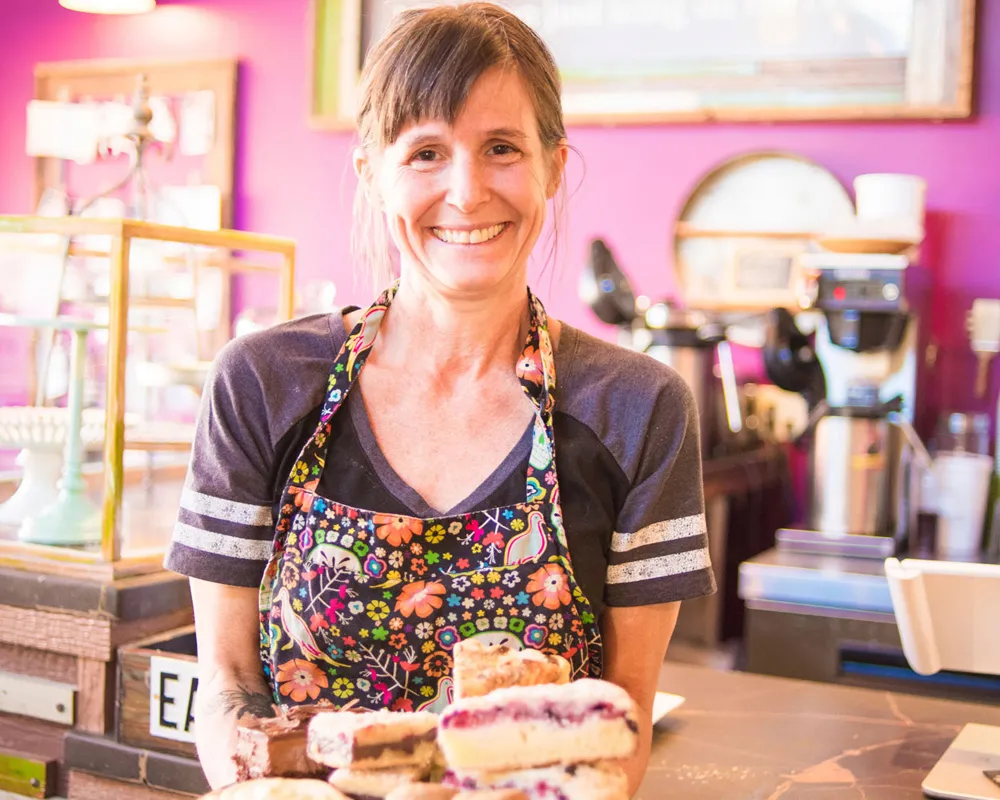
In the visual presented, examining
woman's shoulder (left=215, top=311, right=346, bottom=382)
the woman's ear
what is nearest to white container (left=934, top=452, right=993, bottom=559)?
the woman's ear

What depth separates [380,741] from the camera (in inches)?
31.2

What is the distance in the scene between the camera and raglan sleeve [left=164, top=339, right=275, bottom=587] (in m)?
1.21

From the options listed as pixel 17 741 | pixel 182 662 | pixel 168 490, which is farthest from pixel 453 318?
pixel 168 490

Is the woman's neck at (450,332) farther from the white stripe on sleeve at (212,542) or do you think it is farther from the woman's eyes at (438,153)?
the white stripe on sleeve at (212,542)

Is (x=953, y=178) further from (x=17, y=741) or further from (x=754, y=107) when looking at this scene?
(x=17, y=741)

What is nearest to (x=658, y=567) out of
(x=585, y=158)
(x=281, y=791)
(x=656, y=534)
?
(x=656, y=534)

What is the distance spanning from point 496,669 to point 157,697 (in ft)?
3.24

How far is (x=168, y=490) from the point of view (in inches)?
101

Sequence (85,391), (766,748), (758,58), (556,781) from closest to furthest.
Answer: (556,781), (766,748), (85,391), (758,58)

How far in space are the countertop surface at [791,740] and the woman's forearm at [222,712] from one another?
44 cm

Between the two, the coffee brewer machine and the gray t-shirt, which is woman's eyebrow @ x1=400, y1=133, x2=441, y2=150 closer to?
the gray t-shirt

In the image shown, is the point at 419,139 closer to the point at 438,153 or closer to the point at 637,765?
the point at 438,153

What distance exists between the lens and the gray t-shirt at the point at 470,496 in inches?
47.8

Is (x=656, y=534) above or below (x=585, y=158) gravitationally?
below
